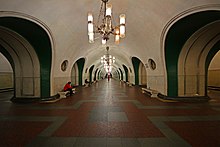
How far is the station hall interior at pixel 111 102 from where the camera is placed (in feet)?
11.6

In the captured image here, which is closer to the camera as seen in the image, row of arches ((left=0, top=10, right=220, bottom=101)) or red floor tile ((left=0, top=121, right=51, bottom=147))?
red floor tile ((left=0, top=121, right=51, bottom=147))

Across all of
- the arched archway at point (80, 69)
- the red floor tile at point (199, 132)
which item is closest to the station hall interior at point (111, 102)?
the red floor tile at point (199, 132)

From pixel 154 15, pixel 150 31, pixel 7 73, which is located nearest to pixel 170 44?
pixel 150 31

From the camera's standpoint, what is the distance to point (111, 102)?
7.43 m

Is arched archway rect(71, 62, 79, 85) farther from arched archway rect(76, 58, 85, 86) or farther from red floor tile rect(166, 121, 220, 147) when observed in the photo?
red floor tile rect(166, 121, 220, 147)

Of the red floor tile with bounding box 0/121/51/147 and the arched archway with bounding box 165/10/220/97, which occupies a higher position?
the arched archway with bounding box 165/10/220/97

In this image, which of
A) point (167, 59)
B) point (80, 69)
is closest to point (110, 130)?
point (167, 59)

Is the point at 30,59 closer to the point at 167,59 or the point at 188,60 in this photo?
the point at 167,59

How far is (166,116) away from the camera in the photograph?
4.93 metres

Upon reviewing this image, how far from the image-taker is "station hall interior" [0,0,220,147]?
11.6ft

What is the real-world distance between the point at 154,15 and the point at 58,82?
23.3 feet

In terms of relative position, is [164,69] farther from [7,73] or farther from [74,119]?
[7,73]

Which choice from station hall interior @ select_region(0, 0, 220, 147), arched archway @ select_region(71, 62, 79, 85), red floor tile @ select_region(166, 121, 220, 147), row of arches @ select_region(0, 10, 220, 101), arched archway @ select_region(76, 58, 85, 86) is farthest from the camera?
arched archway @ select_region(71, 62, 79, 85)

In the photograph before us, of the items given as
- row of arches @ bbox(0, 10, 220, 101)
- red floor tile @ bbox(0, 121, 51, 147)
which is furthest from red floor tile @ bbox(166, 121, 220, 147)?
row of arches @ bbox(0, 10, 220, 101)
